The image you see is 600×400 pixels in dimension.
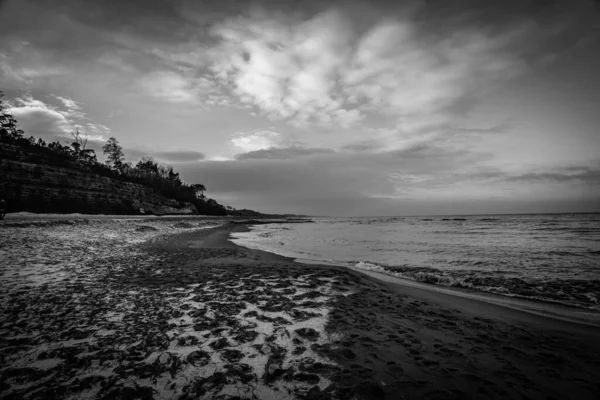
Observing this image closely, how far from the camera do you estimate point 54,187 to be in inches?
1930

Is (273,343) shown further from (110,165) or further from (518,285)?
(110,165)

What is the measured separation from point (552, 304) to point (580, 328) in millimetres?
2114

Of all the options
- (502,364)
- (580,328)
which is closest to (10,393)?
(502,364)

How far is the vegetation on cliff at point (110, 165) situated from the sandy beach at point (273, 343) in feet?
218

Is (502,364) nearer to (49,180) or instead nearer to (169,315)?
(169,315)

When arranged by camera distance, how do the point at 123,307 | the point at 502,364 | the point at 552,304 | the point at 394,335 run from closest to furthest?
the point at 502,364 < the point at 394,335 < the point at 123,307 < the point at 552,304

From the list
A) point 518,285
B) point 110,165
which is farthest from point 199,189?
point 518,285

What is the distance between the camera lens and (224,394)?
10.3 feet

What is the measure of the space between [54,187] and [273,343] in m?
64.8

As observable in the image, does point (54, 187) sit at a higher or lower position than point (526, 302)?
higher

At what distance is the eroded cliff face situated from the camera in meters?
43.1

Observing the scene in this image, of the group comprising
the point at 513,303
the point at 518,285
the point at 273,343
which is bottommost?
the point at 513,303

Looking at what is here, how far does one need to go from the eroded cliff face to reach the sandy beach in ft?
167

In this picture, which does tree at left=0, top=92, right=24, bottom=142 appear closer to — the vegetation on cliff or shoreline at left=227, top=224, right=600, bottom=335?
the vegetation on cliff
